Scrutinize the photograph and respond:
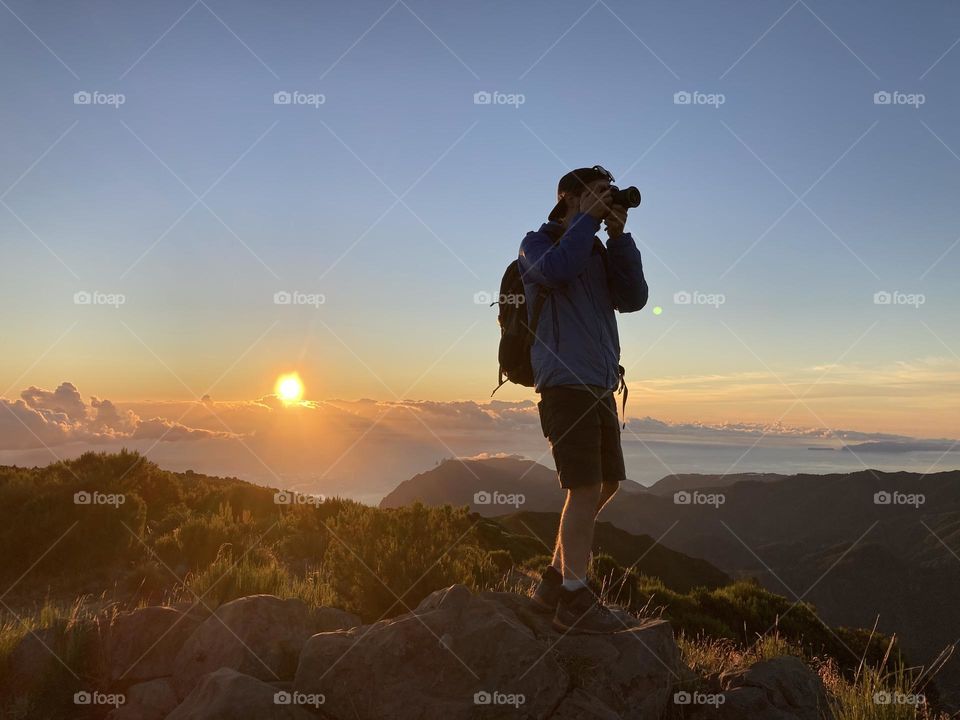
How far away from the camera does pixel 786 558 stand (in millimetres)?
164000

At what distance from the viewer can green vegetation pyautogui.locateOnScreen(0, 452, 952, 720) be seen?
231 inches

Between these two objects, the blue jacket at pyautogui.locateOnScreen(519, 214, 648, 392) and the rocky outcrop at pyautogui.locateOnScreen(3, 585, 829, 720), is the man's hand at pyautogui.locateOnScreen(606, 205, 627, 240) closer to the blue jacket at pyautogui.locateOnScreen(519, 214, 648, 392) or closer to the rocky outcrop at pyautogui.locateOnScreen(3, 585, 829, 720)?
the blue jacket at pyautogui.locateOnScreen(519, 214, 648, 392)

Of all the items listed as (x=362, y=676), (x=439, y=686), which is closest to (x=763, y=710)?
(x=439, y=686)

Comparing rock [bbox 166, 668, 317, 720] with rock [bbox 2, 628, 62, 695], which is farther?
rock [bbox 2, 628, 62, 695]

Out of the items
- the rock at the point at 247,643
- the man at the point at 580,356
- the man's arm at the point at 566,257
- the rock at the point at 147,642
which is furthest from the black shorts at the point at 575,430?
the rock at the point at 147,642

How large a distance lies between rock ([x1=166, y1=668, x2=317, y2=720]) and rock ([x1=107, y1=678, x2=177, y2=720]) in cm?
58

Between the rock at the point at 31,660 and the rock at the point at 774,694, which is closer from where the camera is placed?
the rock at the point at 774,694

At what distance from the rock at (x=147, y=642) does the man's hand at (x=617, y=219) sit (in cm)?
460

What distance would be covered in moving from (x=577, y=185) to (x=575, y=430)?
1.72m

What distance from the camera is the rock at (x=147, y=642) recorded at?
5066 millimetres
